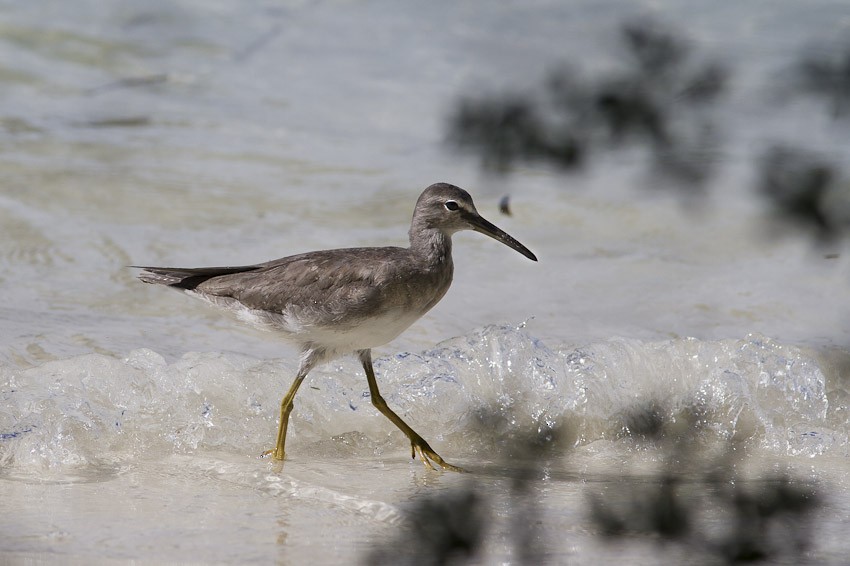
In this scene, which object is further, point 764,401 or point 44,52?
point 44,52

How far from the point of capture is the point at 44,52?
13766mm

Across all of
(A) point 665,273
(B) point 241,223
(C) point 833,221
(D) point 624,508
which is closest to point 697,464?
(D) point 624,508

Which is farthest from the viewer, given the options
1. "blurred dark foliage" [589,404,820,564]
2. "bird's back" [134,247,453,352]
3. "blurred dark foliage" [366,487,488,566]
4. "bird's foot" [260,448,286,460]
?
"bird's foot" [260,448,286,460]

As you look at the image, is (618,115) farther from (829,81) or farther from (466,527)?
(466,527)

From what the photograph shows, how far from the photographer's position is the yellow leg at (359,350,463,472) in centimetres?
527

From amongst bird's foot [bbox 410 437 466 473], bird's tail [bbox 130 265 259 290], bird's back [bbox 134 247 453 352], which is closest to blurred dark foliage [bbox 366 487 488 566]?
bird's back [bbox 134 247 453 352]

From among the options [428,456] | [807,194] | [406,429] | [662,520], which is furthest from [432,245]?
[807,194]

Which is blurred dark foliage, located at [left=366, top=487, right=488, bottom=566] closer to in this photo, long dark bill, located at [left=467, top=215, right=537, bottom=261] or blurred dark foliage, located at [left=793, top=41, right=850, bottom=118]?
blurred dark foliage, located at [left=793, top=41, right=850, bottom=118]

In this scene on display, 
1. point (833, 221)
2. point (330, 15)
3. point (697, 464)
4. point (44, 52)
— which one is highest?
point (330, 15)

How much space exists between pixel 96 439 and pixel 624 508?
3.34 metres

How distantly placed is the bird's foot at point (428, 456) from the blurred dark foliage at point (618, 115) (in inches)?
134

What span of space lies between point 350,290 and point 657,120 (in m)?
3.26

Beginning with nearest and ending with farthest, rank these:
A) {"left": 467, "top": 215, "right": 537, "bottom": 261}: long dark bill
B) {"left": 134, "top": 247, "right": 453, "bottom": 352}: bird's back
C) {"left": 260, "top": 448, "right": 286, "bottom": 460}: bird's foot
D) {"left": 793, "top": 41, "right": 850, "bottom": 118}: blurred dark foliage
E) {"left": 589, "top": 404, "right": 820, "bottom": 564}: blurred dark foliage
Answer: {"left": 793, "top": 41, "right": 850, "bottom": 118}: blurred dark foliage < {"left": 589, "top": 404, "right": 820, "bottom": 564}: blurred dark foliage < {"left": 134, "top": 247, "right": 453, "bottom": 352}: bird's back < {"left": 260, "top": 448, "right": 286, "bottom": 460}: bird's foot < {"left": 467, "top": 215, "right": 537, "bottom": 261}: long dark bill

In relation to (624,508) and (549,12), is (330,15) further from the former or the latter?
(624,508)
